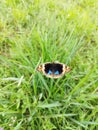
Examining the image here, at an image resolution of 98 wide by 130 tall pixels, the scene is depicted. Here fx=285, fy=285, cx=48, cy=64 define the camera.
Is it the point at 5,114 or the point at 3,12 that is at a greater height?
the point at 3,12

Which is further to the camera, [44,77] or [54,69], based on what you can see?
[44,77]

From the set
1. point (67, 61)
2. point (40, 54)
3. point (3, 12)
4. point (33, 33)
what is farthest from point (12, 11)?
point (67, 61)

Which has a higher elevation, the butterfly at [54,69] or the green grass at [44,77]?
the butterfly at [54,69]

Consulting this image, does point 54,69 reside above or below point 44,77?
above

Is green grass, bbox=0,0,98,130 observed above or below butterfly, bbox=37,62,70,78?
below

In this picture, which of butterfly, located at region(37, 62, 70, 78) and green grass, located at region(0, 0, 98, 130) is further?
green grass, located at region(0, 0, 98, 130)

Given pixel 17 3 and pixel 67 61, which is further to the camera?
pixel 17 3

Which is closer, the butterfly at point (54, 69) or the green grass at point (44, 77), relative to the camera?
the butterfly at point (54, 69)

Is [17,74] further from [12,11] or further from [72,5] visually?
[72,5]
